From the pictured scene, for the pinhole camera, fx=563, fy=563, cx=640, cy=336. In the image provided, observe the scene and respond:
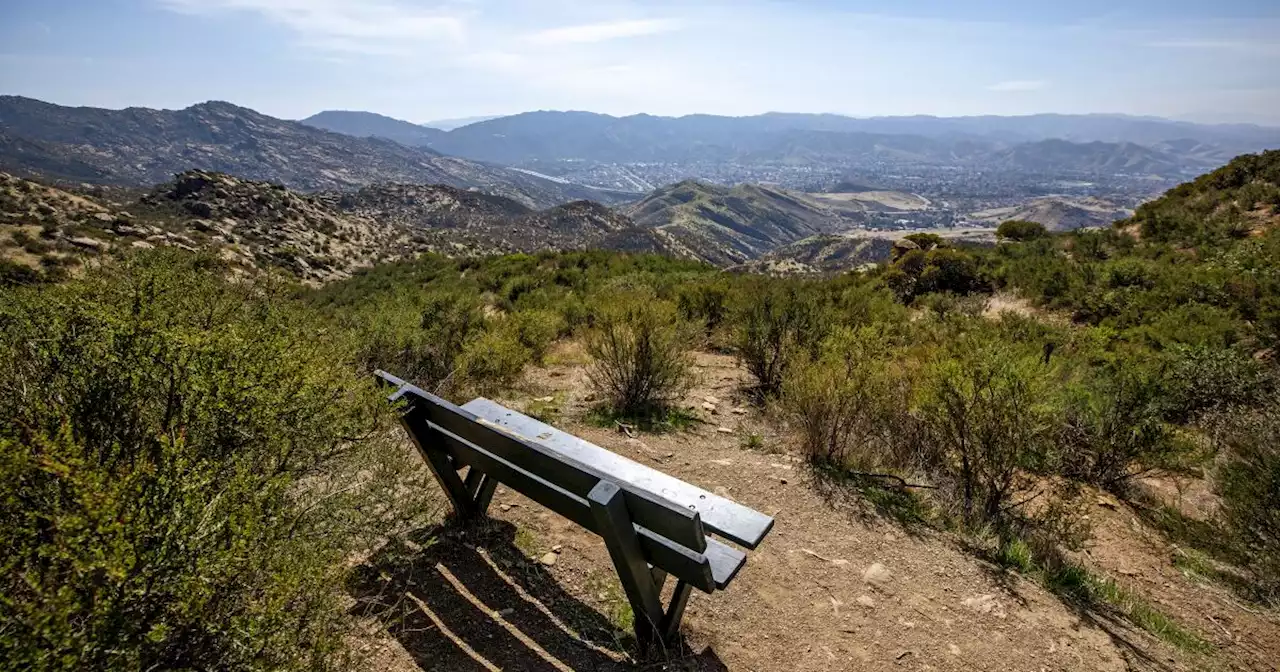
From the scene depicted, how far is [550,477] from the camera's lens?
3.10 metres

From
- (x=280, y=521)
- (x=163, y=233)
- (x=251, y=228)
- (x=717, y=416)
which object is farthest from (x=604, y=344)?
(x=251, y=228)

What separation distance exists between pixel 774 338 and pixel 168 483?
7.27 m

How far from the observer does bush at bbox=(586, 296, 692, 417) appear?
6934 millimetres

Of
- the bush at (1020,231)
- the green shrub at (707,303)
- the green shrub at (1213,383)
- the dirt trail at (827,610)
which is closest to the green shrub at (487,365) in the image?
the dirt trail at (827,610)

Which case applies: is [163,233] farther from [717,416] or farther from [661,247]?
[661,247]

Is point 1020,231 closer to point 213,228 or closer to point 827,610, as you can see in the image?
point 827,610

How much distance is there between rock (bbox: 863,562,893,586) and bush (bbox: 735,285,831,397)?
354 centimetres

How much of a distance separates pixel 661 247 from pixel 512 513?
315 feet

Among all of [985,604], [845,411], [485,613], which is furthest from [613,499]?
[845,411]

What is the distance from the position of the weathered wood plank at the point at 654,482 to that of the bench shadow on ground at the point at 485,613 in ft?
2.73

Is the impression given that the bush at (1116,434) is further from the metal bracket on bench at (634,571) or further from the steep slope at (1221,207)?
the steep slope at (1221,207)

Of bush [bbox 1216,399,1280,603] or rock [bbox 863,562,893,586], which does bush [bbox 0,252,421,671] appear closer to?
rock [bbox 863,562,893,586]

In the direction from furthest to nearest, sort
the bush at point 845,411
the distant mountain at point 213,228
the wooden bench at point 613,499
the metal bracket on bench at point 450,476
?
the distant mountain at point 213,228 < the bush at point 845,411 < the metal bracket on bench at point 450,476 < the wooden bench at point 613,499

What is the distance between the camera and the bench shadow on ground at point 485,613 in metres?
3.13
